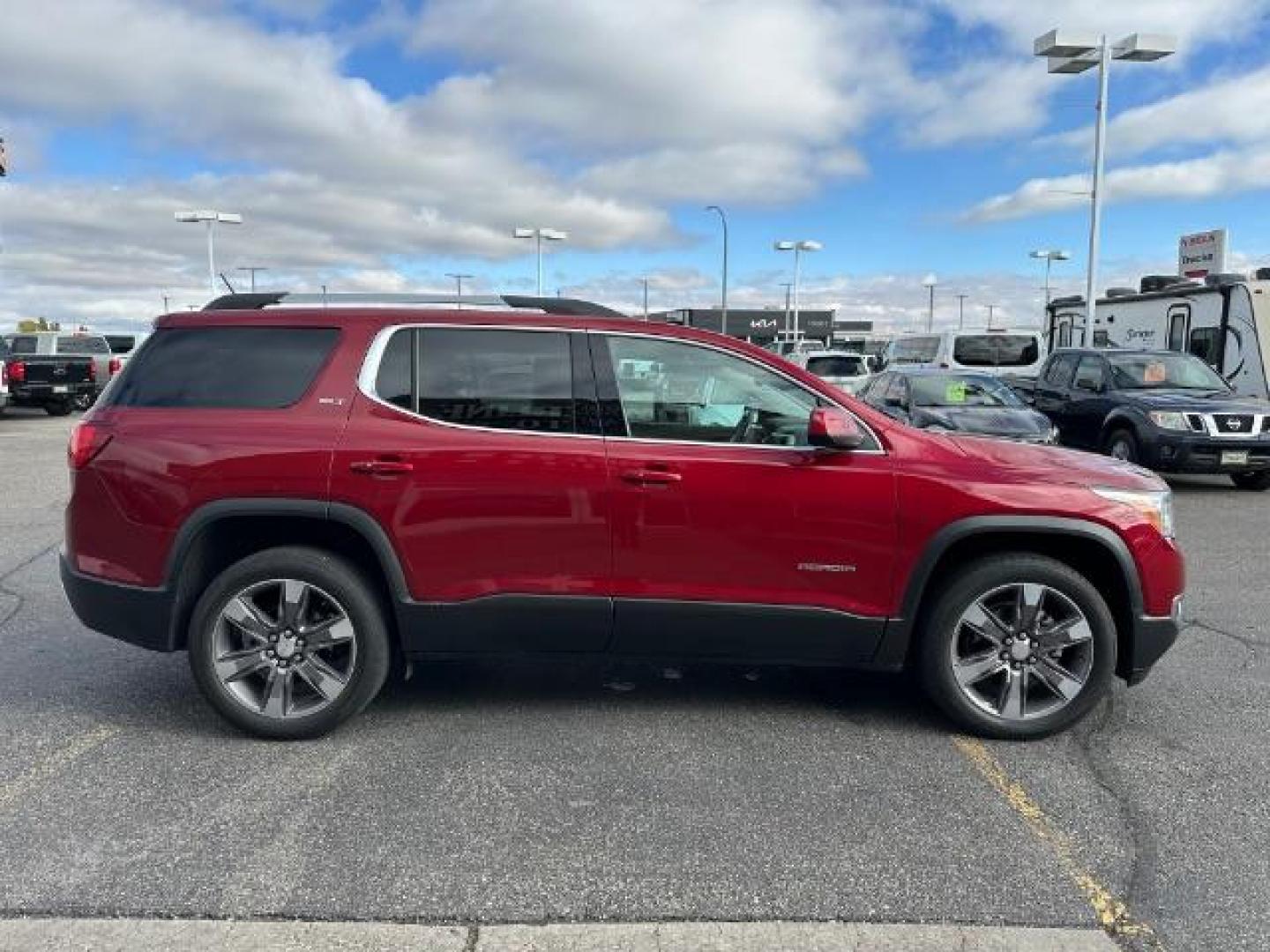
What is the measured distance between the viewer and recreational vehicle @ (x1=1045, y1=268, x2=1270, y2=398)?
1499cm

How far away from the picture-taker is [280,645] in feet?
13.2

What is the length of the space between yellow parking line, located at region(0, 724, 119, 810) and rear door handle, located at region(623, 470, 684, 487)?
2373 millimetres

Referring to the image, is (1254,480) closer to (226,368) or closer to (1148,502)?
(1148,502)

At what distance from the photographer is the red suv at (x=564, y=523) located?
393cm

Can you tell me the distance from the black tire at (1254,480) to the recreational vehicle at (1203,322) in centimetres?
160

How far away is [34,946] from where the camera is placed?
2676 mm

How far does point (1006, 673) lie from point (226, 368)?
3.42 metres

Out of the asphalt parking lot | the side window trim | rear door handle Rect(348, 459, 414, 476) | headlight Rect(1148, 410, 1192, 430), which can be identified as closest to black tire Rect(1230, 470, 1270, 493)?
headlight Rect(1148, 410, 1192, 430)

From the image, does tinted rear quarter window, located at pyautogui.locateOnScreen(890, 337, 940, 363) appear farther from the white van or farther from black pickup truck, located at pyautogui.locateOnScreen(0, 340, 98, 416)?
black pickup truck, located at pyautogui.locateOnScreen(0, 340, 98, 416)

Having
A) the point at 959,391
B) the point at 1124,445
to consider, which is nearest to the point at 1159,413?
the point at 1124,445

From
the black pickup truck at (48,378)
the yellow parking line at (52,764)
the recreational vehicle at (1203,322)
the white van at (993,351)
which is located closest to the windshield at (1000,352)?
the white van at (993,351)

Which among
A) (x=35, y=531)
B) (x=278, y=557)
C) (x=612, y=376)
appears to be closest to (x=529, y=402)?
(x=612, y=376)

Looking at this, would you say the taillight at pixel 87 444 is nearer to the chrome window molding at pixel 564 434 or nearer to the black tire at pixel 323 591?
the black tire at pixel 323 591

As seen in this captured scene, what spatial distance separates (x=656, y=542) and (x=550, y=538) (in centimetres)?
41
